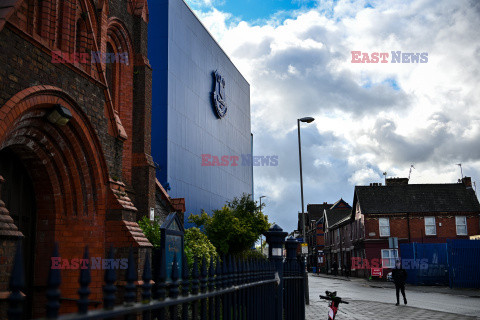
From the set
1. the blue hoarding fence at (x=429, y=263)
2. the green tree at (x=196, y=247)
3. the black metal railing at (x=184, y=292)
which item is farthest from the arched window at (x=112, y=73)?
the blue hoarding fence at (x=429, y=263)

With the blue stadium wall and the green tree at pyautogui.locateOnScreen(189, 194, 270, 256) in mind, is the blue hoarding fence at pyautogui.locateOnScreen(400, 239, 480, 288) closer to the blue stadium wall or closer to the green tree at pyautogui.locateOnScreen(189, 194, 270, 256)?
the green tree at pyautogui.locateOnScreen(189, 194, 270, 256)

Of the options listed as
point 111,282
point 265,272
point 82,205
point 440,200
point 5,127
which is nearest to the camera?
point 111,282

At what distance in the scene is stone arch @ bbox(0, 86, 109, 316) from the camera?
8.98 meters

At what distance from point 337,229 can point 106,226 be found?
52946mm

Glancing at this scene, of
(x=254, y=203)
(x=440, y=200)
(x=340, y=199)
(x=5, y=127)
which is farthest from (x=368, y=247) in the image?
(x=5, y=127)

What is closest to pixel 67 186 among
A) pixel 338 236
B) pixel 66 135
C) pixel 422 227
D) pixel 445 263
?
pixel 66 135

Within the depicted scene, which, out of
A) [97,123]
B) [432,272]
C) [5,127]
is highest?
[97,123]

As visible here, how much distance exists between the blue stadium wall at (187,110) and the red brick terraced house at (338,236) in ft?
57.3

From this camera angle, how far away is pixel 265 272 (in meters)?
6.05

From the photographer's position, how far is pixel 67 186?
9.44 meters

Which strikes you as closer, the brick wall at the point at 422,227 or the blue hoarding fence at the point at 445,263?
the blue hoarding fence at the point at 445,263

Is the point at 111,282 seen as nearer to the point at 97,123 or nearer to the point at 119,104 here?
the point at 97,123

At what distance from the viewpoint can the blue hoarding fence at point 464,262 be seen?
82.8ft

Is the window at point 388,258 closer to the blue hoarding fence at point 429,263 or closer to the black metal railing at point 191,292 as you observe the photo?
the blue hoarding fence at point 429,263
